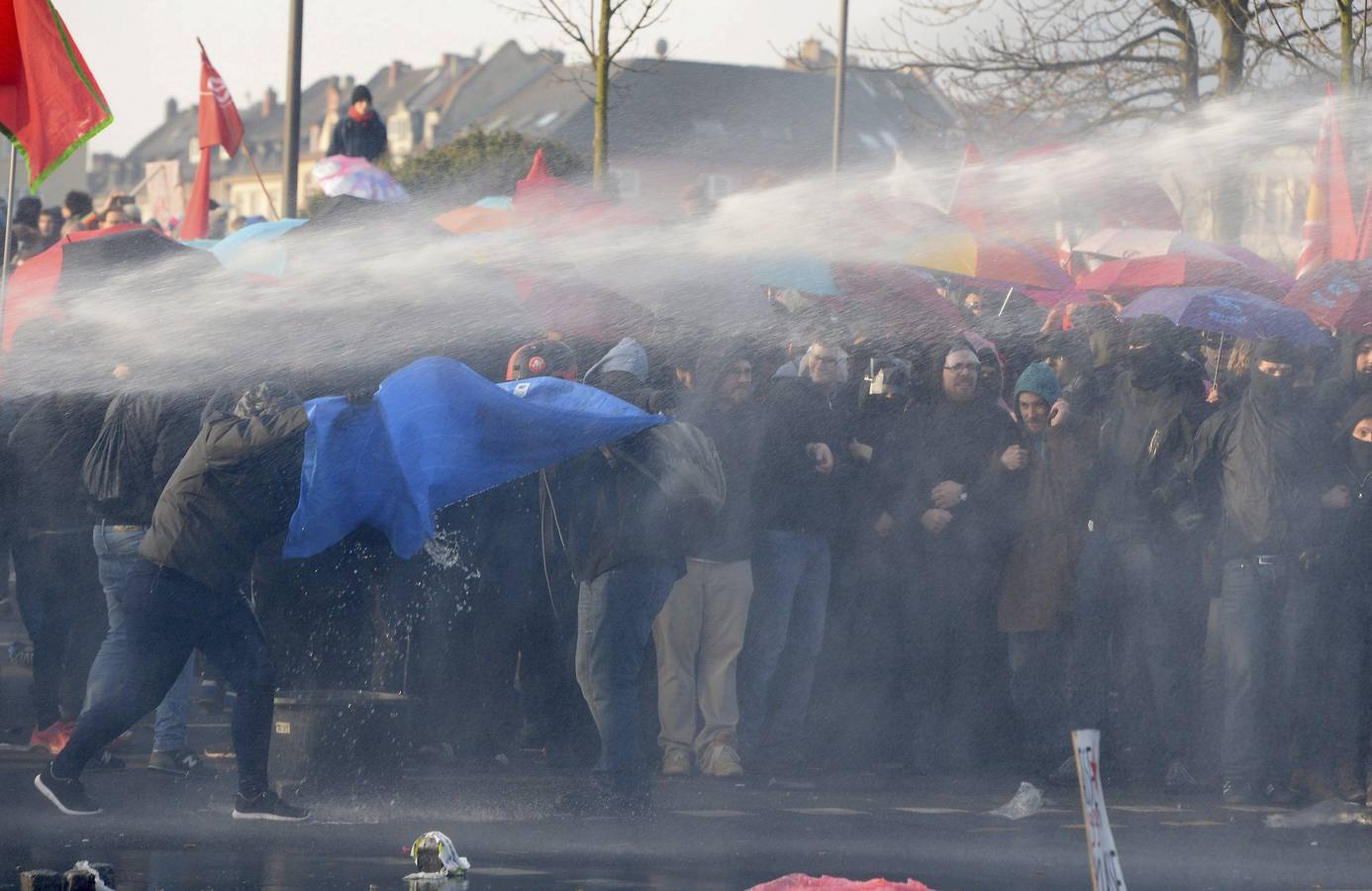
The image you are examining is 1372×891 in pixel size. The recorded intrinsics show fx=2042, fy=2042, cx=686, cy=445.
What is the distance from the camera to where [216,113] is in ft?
49.8

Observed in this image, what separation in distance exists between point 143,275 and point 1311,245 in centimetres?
712

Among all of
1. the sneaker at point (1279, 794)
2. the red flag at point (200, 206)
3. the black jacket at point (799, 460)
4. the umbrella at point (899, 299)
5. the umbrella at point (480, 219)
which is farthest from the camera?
the red flag at point (200, 206)

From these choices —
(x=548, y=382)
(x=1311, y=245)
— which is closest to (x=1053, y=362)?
(x=1311, y=245)

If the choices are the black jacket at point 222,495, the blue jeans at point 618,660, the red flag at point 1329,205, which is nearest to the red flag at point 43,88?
the black jacket at point 222,495

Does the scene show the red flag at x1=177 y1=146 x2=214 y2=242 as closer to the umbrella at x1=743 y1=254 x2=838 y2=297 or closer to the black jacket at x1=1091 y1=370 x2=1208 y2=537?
the umbrella at x1=743 y1=254 x2=838 y2=297

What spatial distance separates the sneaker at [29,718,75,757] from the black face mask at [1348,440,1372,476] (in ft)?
19.7

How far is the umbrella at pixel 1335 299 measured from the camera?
10.6 meters

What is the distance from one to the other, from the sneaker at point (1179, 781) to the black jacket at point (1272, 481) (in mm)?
1029

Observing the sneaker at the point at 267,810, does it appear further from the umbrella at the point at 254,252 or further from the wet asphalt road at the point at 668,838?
the umbrella at the point at 254,252

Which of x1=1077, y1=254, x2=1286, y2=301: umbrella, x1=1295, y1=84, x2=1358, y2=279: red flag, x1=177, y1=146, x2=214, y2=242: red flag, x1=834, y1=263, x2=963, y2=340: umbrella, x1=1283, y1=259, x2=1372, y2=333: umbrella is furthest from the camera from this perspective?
x1=177, y1=146, x2=214, y2=242: red flag

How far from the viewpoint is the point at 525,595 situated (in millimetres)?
9461

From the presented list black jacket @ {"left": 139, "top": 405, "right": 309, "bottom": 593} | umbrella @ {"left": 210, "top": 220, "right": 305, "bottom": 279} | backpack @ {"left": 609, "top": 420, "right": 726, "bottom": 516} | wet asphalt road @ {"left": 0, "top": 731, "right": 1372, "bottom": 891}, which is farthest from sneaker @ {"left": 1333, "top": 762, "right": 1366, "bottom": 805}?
umbrella @ {"left": 210, "top": 220, "right": 305, "bottom": 279}

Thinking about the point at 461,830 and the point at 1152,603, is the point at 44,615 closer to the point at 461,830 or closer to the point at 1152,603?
the point at 461,830

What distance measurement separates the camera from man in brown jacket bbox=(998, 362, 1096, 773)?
965 centimetres
